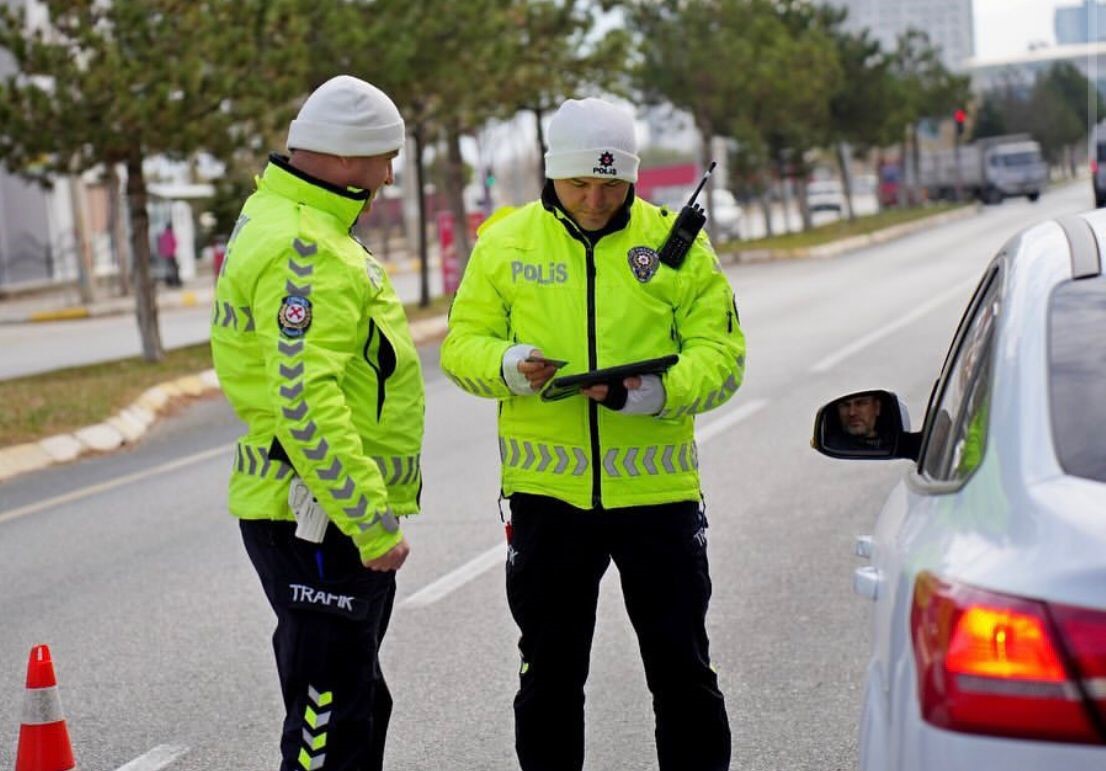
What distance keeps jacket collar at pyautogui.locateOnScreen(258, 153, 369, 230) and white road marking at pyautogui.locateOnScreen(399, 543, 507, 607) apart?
3.94m

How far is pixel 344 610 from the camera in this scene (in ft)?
13.5

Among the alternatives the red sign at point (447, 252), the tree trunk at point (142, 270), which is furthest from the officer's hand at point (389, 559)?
the red sign at point (447, 252)

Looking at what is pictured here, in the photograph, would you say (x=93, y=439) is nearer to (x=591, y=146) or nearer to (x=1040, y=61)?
(x=591, y=146)

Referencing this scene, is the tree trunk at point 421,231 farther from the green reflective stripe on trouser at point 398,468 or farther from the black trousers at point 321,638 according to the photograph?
the black trousers at point 321,638

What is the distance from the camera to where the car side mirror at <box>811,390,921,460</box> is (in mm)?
3895

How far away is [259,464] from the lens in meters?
4.12

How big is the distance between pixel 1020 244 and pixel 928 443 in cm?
43

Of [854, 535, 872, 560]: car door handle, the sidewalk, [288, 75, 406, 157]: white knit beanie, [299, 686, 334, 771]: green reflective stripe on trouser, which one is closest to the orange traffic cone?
[299, 686, 334, 771]: green reflective stripe on trouser

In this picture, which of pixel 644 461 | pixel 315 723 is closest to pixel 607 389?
pixel 644 461

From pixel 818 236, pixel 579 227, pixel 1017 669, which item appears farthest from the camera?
pixel 818 236

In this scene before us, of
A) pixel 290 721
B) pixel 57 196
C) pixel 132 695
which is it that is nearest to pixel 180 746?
pixel 132 695

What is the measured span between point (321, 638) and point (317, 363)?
640 mm

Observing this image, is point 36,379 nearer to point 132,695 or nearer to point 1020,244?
point 132,695

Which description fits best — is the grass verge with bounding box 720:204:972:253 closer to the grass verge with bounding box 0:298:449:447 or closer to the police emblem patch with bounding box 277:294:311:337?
the grass verge with bounding box 0:298:449:447
